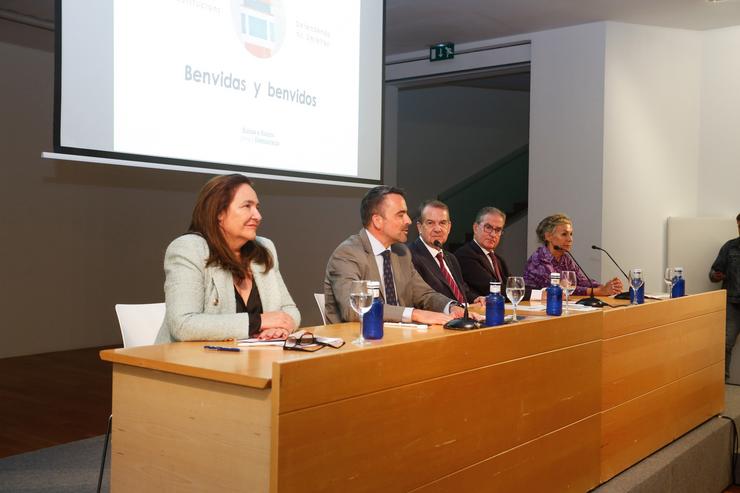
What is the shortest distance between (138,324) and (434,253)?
179cm

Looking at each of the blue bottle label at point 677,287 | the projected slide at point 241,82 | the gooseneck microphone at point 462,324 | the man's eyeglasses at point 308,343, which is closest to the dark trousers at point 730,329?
the blue bottle label at point 677,287

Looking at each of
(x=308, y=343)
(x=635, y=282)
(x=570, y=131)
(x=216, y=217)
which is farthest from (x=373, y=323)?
(x=570, y=131)

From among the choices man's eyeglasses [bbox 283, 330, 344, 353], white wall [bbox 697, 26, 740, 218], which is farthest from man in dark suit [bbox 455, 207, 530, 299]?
white wall [bbox 697, 26, 740, 218]

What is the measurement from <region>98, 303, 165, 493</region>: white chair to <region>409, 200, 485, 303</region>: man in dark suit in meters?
1.57

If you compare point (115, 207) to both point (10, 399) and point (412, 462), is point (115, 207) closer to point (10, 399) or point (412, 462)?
point (10, 399)

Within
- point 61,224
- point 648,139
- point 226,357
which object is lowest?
point 226,357

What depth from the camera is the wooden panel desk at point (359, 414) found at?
5.44 ft

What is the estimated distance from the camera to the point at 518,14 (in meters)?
6.38

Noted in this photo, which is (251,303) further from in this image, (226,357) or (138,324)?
(226,357)

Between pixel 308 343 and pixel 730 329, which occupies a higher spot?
pixel 308 343

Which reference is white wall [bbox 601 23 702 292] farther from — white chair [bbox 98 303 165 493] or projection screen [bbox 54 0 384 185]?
white chair [bbox 98 303 165 493]

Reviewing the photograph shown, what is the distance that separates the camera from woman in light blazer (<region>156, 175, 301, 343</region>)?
7.48 feet

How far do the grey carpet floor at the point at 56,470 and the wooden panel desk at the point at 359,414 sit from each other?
134 centimetres

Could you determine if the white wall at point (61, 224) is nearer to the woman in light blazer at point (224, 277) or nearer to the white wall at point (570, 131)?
the white wall at point (570, 131)
